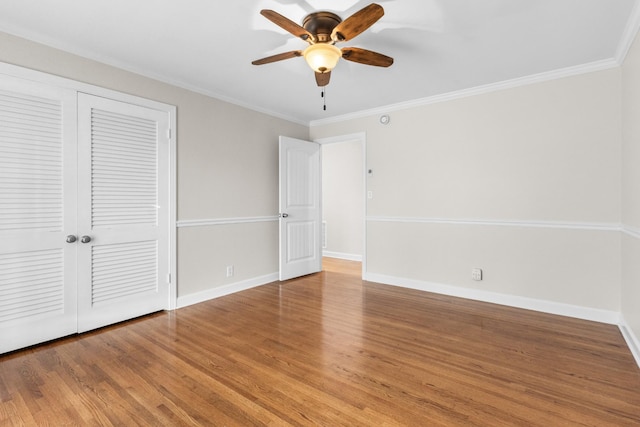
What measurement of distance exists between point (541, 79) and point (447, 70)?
0.99 metres

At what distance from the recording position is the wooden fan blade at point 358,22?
1.74m

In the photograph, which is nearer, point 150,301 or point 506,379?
point 506,379

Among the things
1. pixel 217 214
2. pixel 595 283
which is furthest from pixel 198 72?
pixel 595 283

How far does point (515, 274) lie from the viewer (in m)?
3.38

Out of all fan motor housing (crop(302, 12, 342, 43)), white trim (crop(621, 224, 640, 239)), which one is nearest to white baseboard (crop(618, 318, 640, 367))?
white trim (crop(621, 224, 640, 239))

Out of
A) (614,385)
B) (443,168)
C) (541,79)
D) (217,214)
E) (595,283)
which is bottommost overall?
(614,385)

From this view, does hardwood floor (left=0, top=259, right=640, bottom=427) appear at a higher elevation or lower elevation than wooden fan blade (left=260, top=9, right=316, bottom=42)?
lower

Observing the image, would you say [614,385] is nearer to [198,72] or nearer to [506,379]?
[506,379]

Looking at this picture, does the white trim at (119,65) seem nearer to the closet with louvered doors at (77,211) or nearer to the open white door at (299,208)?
the closet with louvered doors at (77,211)

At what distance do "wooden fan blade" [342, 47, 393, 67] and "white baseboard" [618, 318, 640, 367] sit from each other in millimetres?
2701

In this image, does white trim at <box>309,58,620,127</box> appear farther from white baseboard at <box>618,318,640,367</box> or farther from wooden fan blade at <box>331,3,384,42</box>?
white baseboard at <box>618,318,640,367</box>

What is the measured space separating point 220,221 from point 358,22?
2688mm

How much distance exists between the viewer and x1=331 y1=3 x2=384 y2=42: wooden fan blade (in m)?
1.74

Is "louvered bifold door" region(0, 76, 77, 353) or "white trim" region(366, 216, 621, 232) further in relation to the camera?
"white trim" region(366, 216, 621, 232)
